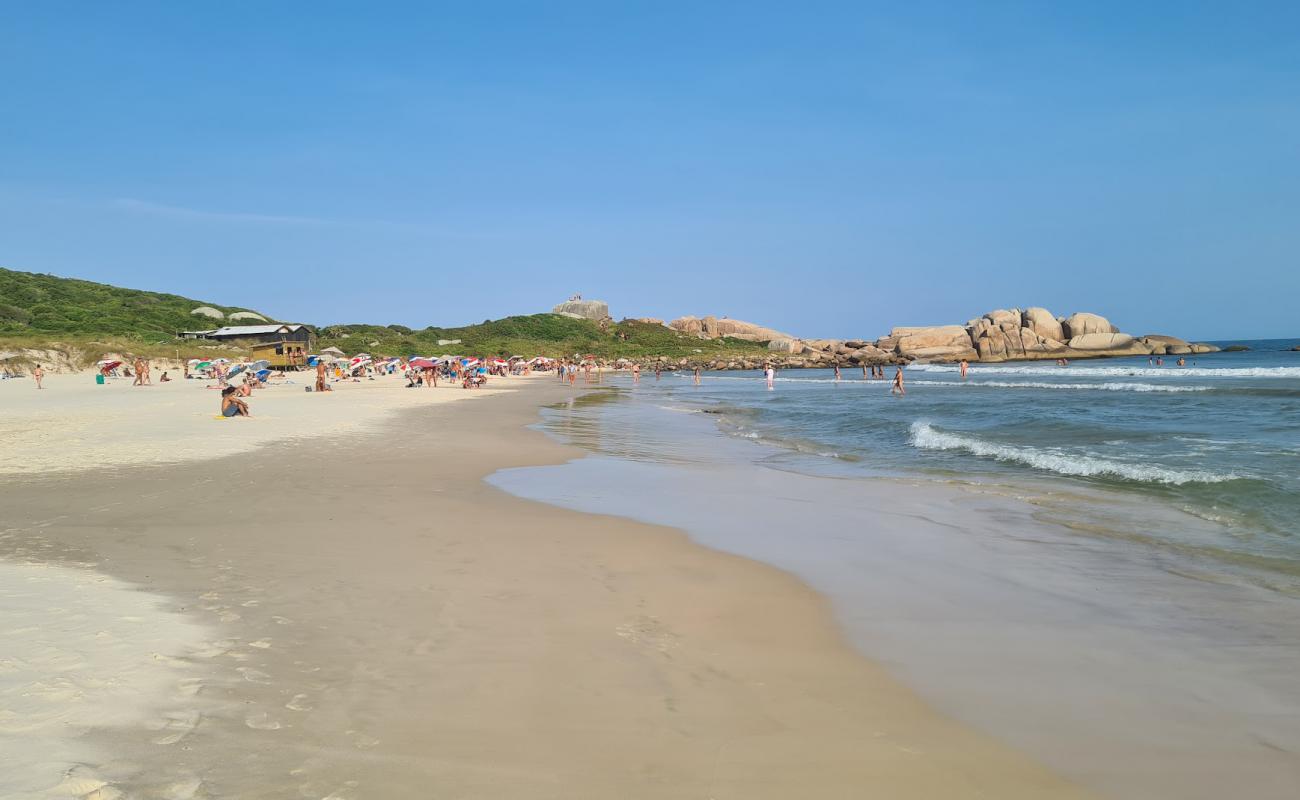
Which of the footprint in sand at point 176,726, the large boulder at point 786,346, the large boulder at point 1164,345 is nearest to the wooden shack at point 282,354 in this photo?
the footprint in sand at point 176,726

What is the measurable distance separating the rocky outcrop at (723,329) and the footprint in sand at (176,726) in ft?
448

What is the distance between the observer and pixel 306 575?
620cm

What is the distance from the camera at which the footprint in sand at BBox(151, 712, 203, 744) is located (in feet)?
10.9

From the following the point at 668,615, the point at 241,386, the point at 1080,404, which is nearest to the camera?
the point at 668,615

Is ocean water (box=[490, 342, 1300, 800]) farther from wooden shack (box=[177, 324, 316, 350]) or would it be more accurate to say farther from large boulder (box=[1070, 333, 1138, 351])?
large boulder (box=[1070, 333, 1138, 351])

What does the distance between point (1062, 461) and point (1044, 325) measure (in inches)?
3628

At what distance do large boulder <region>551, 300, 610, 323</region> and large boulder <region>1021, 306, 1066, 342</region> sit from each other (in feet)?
237

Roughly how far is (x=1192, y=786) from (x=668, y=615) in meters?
3.22

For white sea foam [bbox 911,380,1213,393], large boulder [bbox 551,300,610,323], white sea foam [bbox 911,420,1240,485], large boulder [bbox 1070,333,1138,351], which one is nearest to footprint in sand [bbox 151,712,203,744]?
white sea foam [bbox 911,420,1240,485]

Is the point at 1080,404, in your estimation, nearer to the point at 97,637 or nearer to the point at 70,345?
the point at 97,637

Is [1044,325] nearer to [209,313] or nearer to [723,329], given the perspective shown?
[723,329]

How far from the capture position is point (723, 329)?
143 meters

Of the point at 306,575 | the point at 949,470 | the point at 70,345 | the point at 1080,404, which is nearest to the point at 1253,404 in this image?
the point at 1080,404

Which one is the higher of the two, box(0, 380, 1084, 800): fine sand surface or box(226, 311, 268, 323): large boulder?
box(226, 311, 268, 323): large boulder
